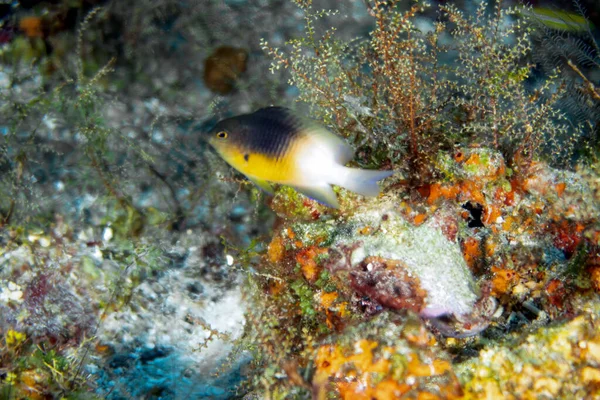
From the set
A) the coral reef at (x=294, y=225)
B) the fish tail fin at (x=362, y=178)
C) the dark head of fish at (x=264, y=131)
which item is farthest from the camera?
the coral reef at (x=294, y=225)

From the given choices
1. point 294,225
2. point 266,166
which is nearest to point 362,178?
point 266,166

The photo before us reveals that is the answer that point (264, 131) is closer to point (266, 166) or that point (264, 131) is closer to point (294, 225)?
point (266, 166)

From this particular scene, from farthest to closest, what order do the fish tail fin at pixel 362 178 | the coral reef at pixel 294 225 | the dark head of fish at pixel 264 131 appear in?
1. the coral reef at pixel 294 225
2. the dark head of fish at pixel 264 131
3. the fish tail fin at pixel 362 178

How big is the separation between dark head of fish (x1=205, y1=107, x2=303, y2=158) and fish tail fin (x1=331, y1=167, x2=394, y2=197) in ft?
1.04

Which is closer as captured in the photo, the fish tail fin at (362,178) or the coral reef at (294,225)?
the fish tail fin at (362,178)

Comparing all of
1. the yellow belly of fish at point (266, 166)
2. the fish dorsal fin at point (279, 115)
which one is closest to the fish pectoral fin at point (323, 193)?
the yellow belly of fish at point (266, 166)

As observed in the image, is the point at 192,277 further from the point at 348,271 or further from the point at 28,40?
the point at 28,40

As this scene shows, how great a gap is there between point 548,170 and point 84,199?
14.0ft

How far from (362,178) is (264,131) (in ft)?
1.86

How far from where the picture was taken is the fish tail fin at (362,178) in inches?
74.7

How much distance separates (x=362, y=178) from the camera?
6.29 feet

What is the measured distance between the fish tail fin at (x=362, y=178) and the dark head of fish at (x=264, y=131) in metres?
0.32

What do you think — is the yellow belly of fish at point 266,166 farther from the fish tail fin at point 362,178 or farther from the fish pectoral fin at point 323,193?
the fish tail fin at point 362,178

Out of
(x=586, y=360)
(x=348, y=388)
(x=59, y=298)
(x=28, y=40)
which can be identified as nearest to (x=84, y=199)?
(x=59, y=298)
